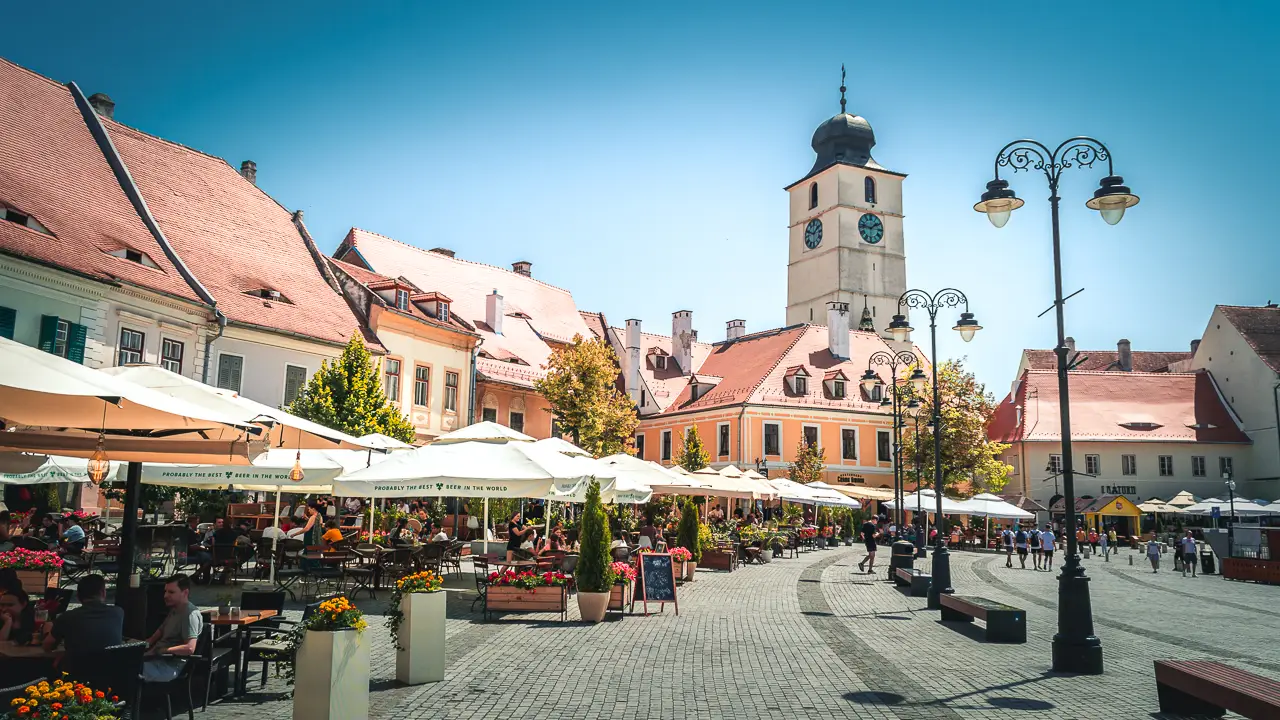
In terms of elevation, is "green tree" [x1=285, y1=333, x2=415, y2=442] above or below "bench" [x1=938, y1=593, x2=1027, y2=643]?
above

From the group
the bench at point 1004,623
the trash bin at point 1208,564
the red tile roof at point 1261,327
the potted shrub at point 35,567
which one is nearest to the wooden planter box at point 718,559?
the bench at point 1004,623

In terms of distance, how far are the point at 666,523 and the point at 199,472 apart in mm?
22721

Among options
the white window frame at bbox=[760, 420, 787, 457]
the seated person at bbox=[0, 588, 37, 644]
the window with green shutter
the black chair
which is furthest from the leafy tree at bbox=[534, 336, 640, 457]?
the black chair

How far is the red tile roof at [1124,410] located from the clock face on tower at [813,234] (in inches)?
914

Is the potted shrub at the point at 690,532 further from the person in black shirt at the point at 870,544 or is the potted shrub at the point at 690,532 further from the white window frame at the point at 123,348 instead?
the white window frame at the point at 123,348

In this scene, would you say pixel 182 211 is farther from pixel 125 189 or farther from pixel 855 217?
pixel 855 217

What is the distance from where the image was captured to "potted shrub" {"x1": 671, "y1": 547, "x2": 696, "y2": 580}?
72.6ft

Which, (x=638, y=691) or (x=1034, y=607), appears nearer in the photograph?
(x=638, y=691)

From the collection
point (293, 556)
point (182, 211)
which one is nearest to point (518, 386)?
point (182, 211)

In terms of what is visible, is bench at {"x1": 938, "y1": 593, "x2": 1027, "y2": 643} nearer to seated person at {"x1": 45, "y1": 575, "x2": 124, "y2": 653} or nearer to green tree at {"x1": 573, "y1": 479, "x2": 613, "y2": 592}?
green tree at {"x1": 573, "y1": 479, "x2": 613, "y2": 592}

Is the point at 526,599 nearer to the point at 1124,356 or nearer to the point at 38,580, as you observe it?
the point at 38,580

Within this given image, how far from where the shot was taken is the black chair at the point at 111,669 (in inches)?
270

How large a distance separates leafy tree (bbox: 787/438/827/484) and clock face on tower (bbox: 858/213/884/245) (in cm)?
3044

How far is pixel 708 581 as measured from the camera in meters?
24.0
